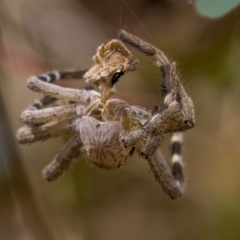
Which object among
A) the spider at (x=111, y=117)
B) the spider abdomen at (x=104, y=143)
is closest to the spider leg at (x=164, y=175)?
the spider at (x=111, y=117)

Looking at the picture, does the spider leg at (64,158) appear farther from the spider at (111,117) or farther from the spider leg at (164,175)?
the spider leg at (164,175)

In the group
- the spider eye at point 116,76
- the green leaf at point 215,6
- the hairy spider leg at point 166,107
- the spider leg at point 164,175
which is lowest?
the spider leg at point 164,175

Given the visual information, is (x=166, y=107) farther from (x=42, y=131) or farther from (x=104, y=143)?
(x=42, y=131)

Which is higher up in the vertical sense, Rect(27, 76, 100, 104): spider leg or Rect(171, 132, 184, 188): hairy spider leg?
Rect(27, 76, 100, 104): spider leg

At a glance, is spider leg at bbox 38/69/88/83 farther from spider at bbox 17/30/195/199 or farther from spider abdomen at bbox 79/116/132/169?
spider abdomen at bbox 79/116/132/169

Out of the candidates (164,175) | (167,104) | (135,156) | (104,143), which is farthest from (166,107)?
(135,156)

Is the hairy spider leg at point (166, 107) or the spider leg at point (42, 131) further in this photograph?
the spider leg at point (42, 131)

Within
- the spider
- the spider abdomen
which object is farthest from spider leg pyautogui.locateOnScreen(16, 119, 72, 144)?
the spider abdomen

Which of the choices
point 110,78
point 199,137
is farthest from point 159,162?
point 199,137

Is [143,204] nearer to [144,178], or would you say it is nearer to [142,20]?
[144,178]
